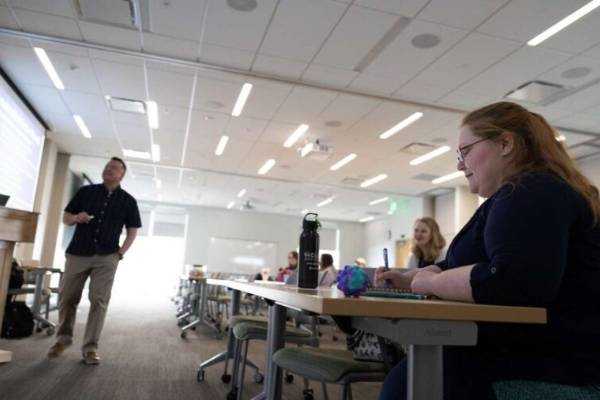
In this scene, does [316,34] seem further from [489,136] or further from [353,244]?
[353,244]

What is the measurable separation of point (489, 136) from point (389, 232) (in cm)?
1461

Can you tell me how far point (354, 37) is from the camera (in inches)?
171

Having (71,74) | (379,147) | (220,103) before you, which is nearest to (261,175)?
(379,147)

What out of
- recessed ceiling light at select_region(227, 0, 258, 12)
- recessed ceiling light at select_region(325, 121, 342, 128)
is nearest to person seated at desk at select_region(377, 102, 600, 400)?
recessed ceiling light at select_region(227, 0, 258, 12)

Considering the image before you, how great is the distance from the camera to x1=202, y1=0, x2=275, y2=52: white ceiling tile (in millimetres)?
3986

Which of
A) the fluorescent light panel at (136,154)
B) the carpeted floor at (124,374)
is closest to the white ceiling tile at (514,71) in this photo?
the carpeted floor at (124,374)

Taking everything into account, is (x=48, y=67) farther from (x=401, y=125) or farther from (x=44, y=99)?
(x=401, y=125)

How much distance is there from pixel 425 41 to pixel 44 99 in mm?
5574

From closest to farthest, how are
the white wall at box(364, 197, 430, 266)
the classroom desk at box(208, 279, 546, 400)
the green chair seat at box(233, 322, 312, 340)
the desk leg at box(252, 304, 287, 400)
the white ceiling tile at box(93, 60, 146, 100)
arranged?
the classroom desk at box(208, 279, 546, 400) < the desk leg at box(252, 304, 287, 400) < the green chair seat at box(233, 322, 312, 340) < the white ceiling tile at box(93, 60, 146, 100) < the white wall at box(364, 197, 430, 266)

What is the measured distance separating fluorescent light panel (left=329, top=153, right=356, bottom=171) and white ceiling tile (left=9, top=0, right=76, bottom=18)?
17.6 feet

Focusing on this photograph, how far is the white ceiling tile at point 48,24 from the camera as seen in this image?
14.1 feet

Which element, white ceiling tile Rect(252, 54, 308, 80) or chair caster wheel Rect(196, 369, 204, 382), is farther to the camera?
white ceiling tile Rect(252, 54, 308, 80)

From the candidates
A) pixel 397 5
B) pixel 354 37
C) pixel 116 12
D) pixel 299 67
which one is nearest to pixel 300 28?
pixel 354 37

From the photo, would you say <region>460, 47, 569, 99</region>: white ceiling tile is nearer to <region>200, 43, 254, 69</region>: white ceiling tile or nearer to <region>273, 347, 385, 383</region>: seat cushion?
<region>200, 43, 254, 69</region>: white ceiling tile
